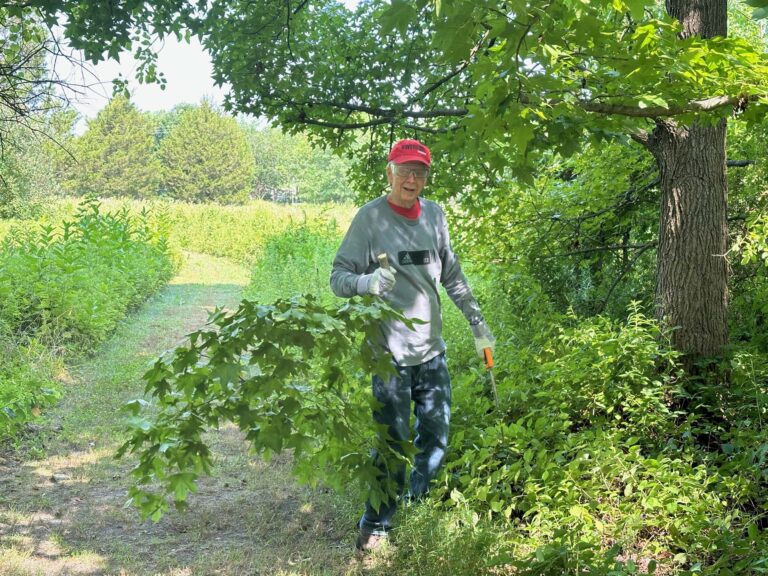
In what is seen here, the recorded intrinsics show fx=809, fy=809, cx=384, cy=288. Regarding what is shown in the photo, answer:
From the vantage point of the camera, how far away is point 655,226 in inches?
257

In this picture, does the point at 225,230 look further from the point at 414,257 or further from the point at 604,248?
the point at 414,257

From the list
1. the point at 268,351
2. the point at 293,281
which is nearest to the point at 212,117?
the point at 293,281

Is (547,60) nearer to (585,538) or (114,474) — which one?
(585,538)

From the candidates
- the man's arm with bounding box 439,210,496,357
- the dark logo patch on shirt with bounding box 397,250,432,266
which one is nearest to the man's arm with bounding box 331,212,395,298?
the dark logo patch on shirt with bounding box 397,250,432,266

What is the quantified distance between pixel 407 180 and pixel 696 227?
2.06 meters

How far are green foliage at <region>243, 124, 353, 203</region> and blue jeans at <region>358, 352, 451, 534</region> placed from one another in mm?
55176

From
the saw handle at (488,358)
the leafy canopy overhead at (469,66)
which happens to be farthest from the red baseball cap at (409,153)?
the saw handle at (488,358)

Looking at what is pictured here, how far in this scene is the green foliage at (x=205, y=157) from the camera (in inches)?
2557

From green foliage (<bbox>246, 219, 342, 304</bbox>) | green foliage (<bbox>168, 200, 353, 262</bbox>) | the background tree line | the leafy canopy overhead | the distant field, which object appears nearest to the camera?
the leafy canopy overhead

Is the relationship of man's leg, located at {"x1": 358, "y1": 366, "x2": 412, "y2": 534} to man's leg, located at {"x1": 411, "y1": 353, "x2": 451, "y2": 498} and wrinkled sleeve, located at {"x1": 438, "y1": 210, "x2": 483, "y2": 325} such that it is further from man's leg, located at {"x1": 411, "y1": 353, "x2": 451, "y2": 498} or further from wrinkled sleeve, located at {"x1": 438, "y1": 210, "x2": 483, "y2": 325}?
wrinkled sleeve, located at {"x1": 438, "y1": 210, "x2": 483, "y2": 325}

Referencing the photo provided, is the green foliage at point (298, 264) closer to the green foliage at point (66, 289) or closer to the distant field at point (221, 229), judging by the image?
the green foliage at point (66, 289)

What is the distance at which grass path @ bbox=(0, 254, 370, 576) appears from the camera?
3.96m

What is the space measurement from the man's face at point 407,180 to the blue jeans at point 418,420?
0.83 meters

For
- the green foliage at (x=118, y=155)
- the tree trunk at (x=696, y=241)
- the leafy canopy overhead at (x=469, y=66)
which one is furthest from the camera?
the green foliage at (x=118, y=155)
